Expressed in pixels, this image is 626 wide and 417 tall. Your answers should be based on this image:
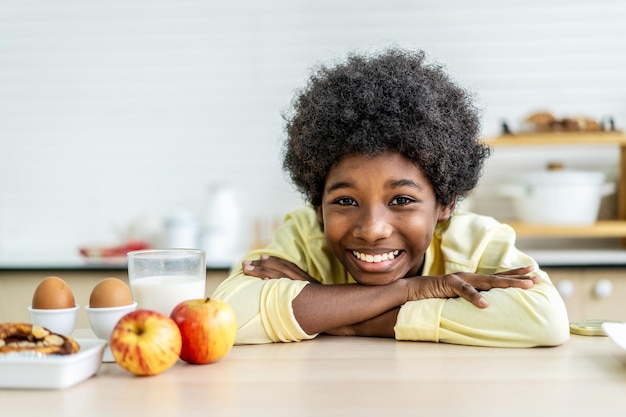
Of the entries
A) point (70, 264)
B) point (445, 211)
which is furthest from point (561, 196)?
point (70, 264)

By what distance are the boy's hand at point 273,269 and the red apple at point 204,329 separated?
0.33 m

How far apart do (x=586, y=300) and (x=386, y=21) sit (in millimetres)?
1423

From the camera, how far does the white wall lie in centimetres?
314

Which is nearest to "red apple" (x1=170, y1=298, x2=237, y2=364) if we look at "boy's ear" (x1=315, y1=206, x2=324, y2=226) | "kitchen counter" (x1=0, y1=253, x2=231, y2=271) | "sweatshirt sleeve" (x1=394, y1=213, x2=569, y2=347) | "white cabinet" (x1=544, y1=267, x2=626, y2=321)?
"sweatshirt sleeve" (x1=394, y1=213, x2=569, y2=347)

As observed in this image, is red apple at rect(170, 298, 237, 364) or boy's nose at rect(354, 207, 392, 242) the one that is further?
boy's nose at rect(354, 207, 392, 242)

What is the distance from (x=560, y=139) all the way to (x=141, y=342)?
7.30ft

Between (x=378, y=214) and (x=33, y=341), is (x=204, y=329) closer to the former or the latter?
(x=33, y=341)

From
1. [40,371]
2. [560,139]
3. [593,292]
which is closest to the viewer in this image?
[40,371]

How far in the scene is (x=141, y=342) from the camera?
1.03m

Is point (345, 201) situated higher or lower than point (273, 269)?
higher

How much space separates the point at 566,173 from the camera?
8.99ft

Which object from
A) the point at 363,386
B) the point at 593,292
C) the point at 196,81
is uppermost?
the point at 196,81

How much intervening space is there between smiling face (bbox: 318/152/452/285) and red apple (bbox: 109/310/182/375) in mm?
464

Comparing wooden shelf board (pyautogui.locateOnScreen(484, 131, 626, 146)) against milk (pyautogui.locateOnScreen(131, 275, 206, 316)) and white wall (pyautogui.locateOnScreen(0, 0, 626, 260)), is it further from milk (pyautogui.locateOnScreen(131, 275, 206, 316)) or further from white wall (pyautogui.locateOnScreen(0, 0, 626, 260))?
milk (pyautogui.locateOnScreen(131, 275, 206, 316))
